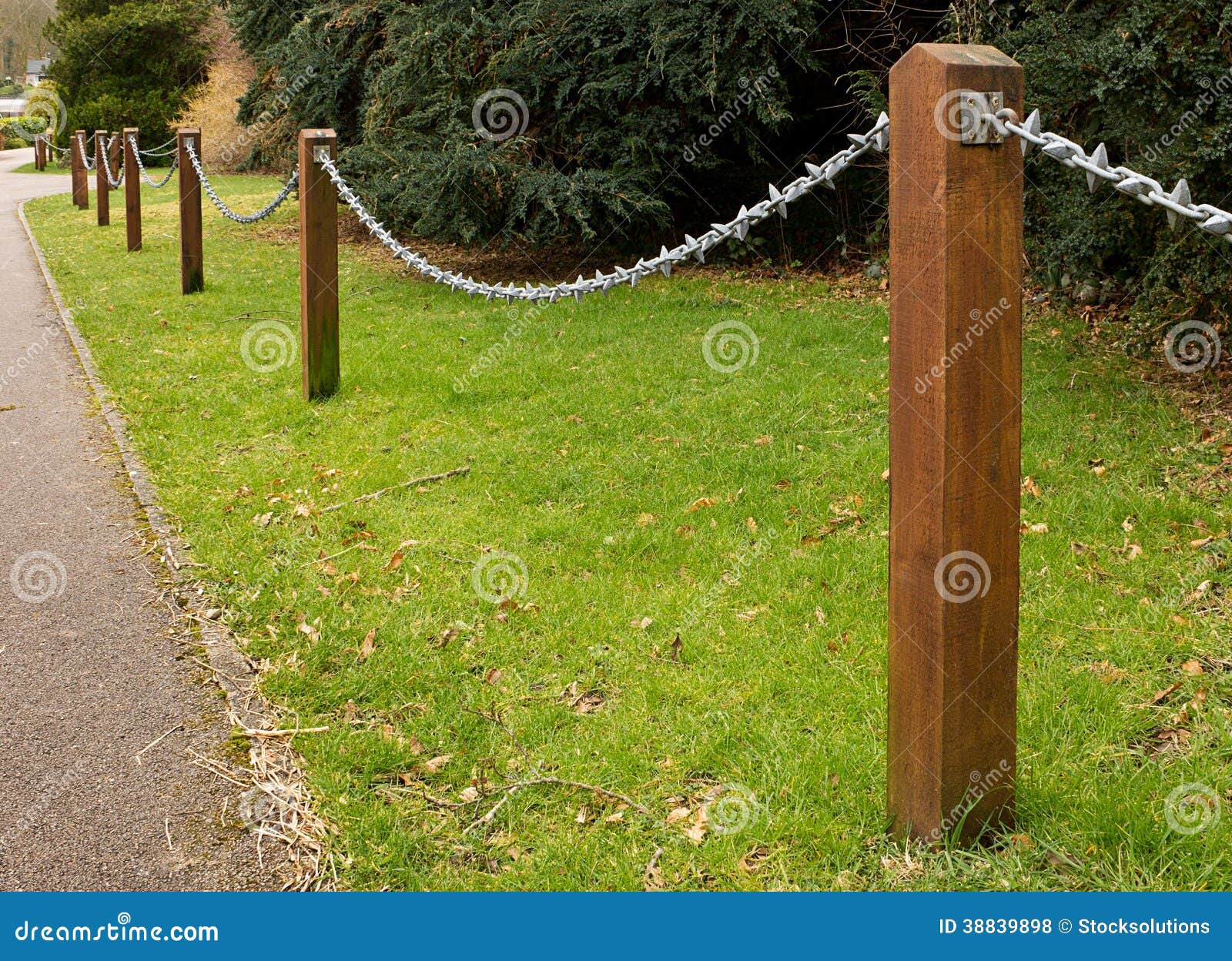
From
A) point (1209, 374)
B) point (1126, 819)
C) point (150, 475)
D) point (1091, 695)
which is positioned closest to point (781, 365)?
point (1209, 374)

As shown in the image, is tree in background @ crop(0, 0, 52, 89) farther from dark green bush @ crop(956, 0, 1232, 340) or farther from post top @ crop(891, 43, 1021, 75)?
post top @ crop(891, 43, 1021, 75)

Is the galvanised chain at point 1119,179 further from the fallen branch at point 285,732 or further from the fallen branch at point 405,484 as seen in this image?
the fallen branch at point 405,484

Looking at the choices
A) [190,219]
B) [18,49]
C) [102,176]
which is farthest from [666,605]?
[18,49]

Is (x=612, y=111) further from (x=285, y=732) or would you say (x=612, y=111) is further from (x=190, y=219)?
(x=285, y=732)

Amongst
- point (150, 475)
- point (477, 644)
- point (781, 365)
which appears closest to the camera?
point (477, 644)

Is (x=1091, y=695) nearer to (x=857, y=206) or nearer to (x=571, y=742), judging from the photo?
(x=571, y=742)

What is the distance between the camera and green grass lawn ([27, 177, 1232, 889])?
319cm

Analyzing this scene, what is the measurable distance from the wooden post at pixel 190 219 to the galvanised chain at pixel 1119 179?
1023cm

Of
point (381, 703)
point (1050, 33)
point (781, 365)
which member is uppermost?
point (1050, 33)

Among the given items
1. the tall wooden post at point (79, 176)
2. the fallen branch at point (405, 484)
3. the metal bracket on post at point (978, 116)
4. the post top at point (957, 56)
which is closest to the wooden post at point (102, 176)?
the tall wooden post at point (79, 176)

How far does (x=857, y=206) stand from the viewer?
12742 mm

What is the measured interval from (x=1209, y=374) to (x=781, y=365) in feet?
8.63

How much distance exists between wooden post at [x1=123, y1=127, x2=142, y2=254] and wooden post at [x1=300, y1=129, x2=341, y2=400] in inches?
317

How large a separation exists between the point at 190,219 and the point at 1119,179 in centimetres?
1102
